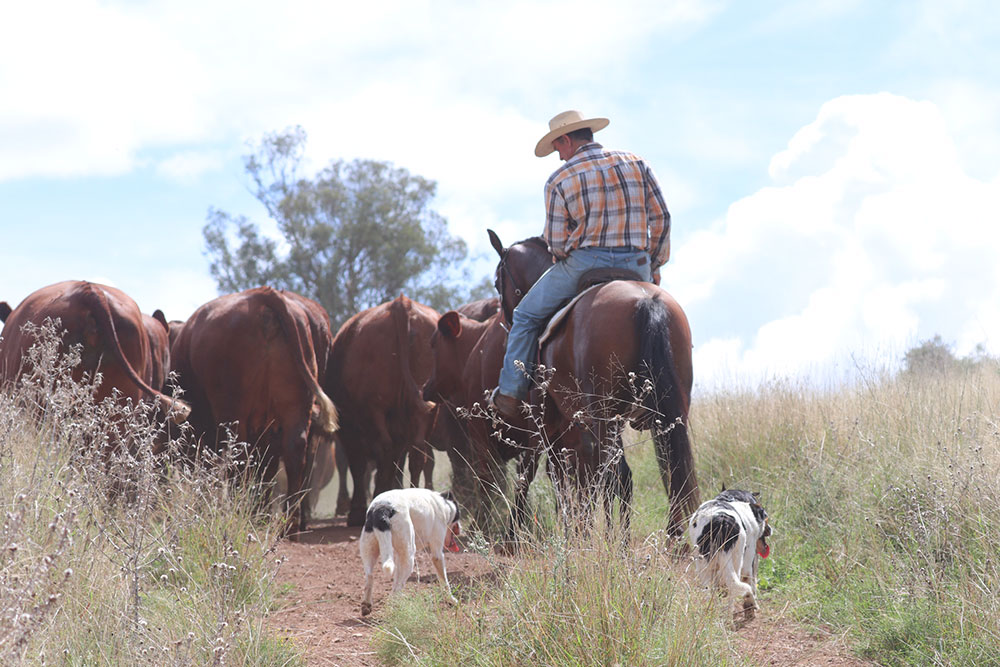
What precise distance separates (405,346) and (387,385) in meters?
0.48

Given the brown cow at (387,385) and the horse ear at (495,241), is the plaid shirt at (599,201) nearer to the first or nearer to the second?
the horse ear at (495,241)

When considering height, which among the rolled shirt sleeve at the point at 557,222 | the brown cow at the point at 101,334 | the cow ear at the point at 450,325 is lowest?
the brown cow at the point at 101,334

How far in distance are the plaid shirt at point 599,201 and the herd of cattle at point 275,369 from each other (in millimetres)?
2614

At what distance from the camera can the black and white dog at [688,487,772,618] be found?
15.6 ft

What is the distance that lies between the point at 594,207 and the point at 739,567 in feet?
8.63

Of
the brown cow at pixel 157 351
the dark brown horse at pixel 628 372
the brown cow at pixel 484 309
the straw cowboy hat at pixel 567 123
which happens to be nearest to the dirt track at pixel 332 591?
the dark brown horse at pixel 628 372

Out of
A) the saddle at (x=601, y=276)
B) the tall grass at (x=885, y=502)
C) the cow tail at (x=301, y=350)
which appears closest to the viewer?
the tall grass at (x=885, y=502)

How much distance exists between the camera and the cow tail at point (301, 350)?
8328mm

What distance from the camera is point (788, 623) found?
210 inches

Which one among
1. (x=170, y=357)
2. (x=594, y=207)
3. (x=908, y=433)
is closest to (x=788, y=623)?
(x=908, y=433)

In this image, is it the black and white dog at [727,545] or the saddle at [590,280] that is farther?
the saddle at [590,280]

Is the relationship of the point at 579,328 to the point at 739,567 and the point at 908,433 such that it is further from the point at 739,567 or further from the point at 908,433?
the point at 908,433

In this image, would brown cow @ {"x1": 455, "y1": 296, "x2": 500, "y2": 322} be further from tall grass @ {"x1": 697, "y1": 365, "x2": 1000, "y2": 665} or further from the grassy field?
the grassy field

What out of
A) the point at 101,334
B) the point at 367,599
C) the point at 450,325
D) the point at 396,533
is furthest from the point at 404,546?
the point at 101,334
